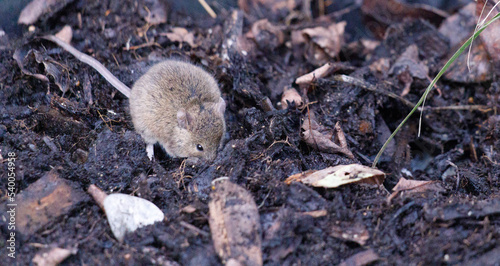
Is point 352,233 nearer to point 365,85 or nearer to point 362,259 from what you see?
point 362,259

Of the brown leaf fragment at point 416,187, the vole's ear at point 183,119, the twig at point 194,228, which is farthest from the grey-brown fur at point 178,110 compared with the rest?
the brown leaf fragment at point 416,187

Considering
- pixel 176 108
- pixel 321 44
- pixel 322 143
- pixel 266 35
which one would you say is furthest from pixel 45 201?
pixel 321 44

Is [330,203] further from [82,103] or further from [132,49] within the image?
[132,49]

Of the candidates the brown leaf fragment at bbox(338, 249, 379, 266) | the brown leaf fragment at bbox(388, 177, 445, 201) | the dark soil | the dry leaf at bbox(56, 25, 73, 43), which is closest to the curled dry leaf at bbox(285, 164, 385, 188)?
the dark soil

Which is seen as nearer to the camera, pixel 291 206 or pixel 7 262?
pixel 7 262

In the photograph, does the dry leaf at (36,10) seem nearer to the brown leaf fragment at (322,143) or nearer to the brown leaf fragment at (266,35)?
the brown leaf fragment at (266,35)

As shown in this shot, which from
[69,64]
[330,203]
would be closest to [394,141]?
[330,203]

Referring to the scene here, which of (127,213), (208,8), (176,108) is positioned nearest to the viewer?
(127,213)


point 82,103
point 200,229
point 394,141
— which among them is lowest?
point 394,141
